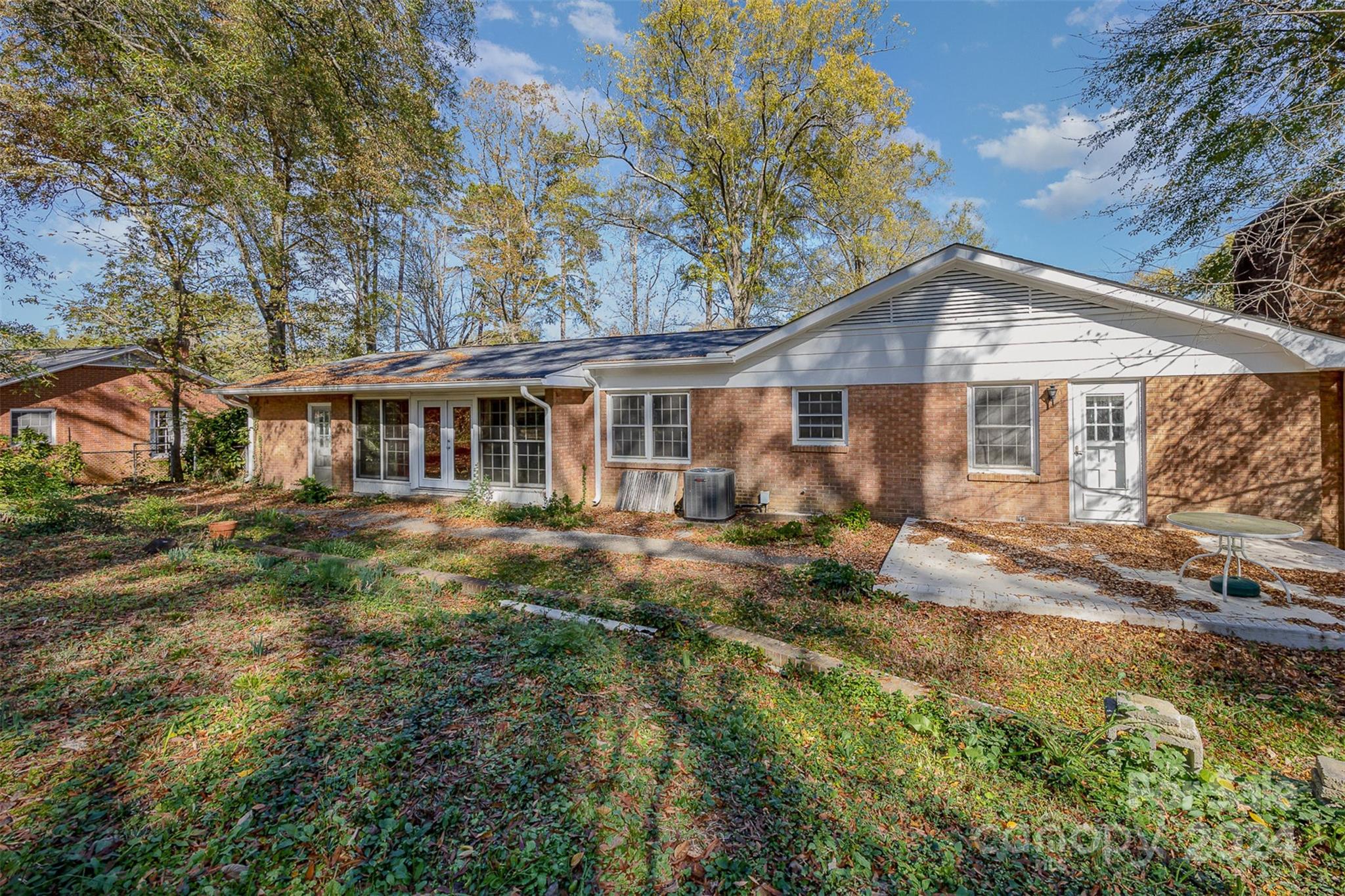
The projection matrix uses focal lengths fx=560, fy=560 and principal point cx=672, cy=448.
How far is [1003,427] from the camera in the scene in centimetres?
910

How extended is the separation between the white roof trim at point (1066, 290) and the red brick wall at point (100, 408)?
18.6m

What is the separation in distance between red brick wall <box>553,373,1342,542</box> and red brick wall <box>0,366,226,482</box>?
17136 millimetres

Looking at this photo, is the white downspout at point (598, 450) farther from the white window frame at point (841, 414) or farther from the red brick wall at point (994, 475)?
the white window frame at point (841, 414)

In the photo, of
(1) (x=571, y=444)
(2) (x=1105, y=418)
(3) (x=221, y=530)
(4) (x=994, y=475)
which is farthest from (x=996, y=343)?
(3) (x=221, y=530)

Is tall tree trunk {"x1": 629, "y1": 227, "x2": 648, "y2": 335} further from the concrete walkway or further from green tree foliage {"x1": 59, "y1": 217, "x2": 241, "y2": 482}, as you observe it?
the concrete walkway

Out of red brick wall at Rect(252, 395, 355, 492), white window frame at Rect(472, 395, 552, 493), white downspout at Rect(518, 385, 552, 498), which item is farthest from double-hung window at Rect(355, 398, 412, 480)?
white downspout at Rect(518, 385, 552, 498)

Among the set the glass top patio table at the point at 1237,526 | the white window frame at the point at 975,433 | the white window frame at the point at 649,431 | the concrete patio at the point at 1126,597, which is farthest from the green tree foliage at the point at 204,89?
the glass top patio table at the point at 1237,526

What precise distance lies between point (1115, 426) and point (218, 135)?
679 inches

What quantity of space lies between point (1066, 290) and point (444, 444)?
1221cm

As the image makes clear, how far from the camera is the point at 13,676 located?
12.3 feet

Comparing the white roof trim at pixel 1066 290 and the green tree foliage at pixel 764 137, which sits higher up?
the green tree foliage at pixel 764 137

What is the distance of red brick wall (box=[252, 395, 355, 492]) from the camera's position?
1366 cm

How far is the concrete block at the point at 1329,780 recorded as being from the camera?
2.75 metres

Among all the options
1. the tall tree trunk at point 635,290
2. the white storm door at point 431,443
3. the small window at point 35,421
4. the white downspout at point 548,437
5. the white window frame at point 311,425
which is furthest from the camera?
the tall tree trunk at point 635,290
